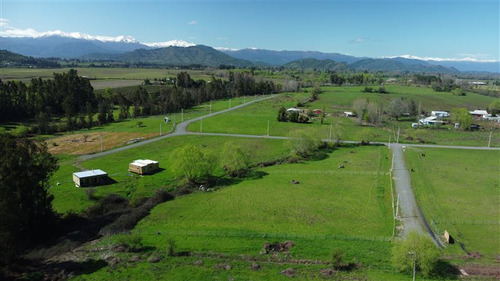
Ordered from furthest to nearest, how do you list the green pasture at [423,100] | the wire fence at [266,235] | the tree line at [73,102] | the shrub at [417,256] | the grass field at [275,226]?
the green pasture at [423,100]
the tree line at [73,102]
the wire fence at [266,235]
the grass field at [275,226]
the shrub at [417,256]

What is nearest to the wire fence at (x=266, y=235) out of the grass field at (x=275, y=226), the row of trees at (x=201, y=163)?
the grass field at (x=275, y=226)

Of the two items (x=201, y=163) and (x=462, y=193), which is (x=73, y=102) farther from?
(x=462, y=193)

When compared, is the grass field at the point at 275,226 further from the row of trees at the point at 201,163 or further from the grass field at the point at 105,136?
the grass field at the point at 105,136

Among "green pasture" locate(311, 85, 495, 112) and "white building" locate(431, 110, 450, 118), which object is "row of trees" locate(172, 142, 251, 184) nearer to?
"green pasture" locate(311, 85, 495, 112)

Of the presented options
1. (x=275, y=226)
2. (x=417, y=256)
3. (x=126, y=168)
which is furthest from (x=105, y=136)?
(x=417, y=256)

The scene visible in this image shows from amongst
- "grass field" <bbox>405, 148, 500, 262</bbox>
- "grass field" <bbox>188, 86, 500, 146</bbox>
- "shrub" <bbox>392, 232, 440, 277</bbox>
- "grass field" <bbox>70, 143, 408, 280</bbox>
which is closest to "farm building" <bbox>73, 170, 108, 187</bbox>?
"grass field" <bbox>70, 143, 408, 280</bbox>

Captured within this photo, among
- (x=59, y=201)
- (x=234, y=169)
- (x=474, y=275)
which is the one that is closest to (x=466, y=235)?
(x=474, y=275)
